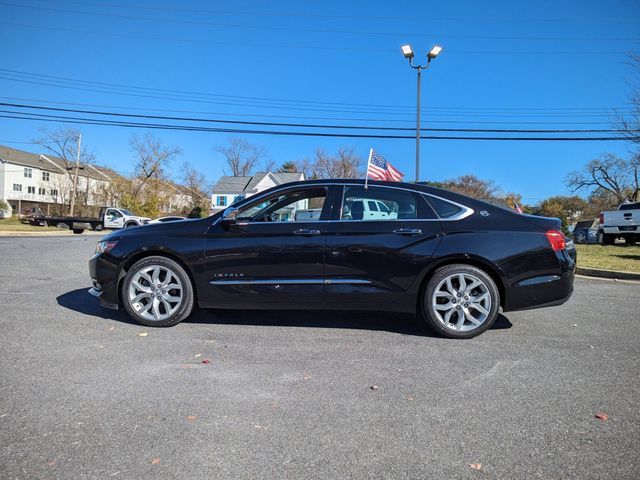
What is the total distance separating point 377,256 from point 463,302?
0.97 metres

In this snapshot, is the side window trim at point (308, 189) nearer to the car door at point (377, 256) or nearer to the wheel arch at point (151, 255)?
the car door at point (377, 256)

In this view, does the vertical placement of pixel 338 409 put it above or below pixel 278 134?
below

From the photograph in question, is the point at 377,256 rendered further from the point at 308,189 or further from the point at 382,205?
the point at 308,189

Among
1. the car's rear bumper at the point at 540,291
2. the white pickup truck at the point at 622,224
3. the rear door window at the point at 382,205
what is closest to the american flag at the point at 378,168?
the rear door window at the point at 382,205

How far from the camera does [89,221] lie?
30.5 m

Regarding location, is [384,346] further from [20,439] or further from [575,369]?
[20,439]

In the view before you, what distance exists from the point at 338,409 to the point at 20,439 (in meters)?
1.76

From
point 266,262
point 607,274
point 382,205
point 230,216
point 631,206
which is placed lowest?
point 607,274

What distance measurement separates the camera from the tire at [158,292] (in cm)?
441

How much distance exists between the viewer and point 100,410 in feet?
8.38

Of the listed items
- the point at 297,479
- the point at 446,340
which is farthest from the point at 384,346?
the point at 297,479

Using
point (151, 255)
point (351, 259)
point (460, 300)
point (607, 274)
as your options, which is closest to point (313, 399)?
point (351, 259)

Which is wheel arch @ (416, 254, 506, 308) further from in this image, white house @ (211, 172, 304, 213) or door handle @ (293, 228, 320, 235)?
white house @ (211, 172, 304, 213)

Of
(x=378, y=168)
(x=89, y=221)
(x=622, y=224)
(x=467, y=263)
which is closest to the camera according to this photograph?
(x=467, y=263)
